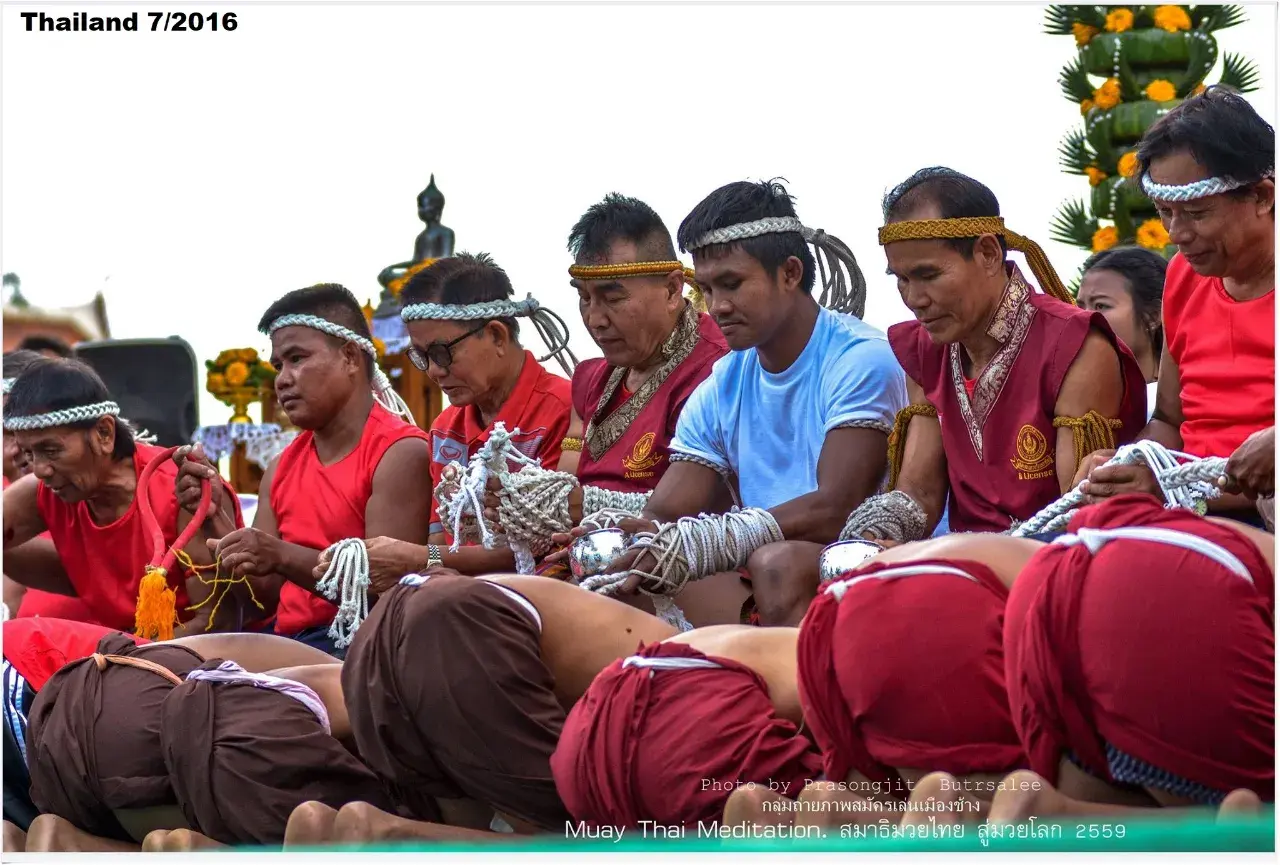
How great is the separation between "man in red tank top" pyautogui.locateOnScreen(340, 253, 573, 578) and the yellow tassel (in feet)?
2.37

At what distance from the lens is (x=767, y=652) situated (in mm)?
2947

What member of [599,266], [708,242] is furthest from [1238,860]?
Answer: [599,266]

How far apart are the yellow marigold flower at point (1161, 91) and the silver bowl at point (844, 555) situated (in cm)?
403

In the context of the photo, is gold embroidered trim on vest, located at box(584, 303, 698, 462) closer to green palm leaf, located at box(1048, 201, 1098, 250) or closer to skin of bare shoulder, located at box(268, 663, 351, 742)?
skin of bare shoulder, located at box(268, 663, 351, 742)

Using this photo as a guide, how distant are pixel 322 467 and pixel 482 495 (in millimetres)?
841

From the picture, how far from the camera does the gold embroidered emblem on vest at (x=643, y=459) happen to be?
424 cm

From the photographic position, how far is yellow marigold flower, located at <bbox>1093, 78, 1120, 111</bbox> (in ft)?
22.2

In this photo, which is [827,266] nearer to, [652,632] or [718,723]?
[652,632]

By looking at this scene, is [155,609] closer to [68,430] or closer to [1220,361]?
[68,430]

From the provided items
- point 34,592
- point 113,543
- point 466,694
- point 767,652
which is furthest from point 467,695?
point 34,592

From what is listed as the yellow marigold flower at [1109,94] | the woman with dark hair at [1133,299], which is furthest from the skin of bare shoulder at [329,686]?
the yellow marigold flower at [1109,94]

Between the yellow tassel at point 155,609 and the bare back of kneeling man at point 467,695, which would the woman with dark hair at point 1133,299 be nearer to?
the bare back of kneeling man at point 467,695

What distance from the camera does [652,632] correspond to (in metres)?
3.20

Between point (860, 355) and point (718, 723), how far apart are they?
138cm
